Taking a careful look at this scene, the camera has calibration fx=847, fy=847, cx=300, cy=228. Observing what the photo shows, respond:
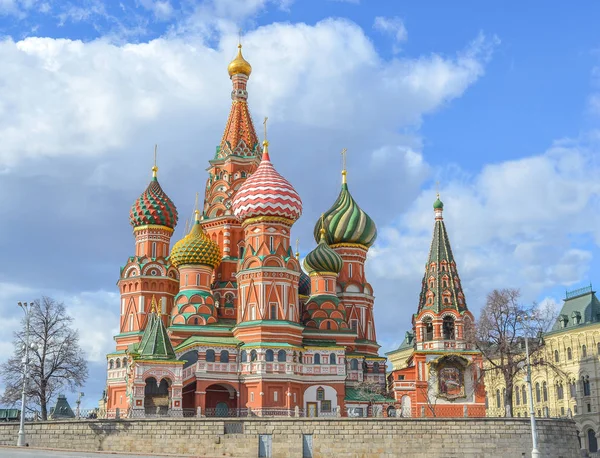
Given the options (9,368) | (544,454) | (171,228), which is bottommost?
(544,454)

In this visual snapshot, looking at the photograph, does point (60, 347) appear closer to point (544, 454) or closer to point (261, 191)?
point (261, 191)

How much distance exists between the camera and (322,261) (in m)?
59.0

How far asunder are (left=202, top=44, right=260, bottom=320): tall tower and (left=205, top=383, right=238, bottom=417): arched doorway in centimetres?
648

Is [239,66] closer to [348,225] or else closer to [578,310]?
[348,225]

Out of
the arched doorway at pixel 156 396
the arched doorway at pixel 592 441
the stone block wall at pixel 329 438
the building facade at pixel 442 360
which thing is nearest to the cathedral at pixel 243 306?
the arched doorway at pixel 156 396

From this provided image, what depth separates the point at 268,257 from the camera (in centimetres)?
5306

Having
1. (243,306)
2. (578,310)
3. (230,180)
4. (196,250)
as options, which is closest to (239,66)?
(230,180)

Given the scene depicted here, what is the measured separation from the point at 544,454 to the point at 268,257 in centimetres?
2028

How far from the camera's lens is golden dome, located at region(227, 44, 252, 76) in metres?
65.0

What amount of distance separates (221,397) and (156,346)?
6980 millimetres

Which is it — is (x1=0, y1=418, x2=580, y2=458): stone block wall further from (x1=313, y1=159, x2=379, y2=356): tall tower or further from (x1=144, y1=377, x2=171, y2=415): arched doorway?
(x1=313, y1=159, x2=379, y2=356): tall tower

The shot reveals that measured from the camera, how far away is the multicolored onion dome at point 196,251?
55.9 m

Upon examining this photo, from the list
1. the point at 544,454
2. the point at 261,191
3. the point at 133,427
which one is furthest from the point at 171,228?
the point at 544,454

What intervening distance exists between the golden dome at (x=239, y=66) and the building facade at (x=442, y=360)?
70.5 feet
